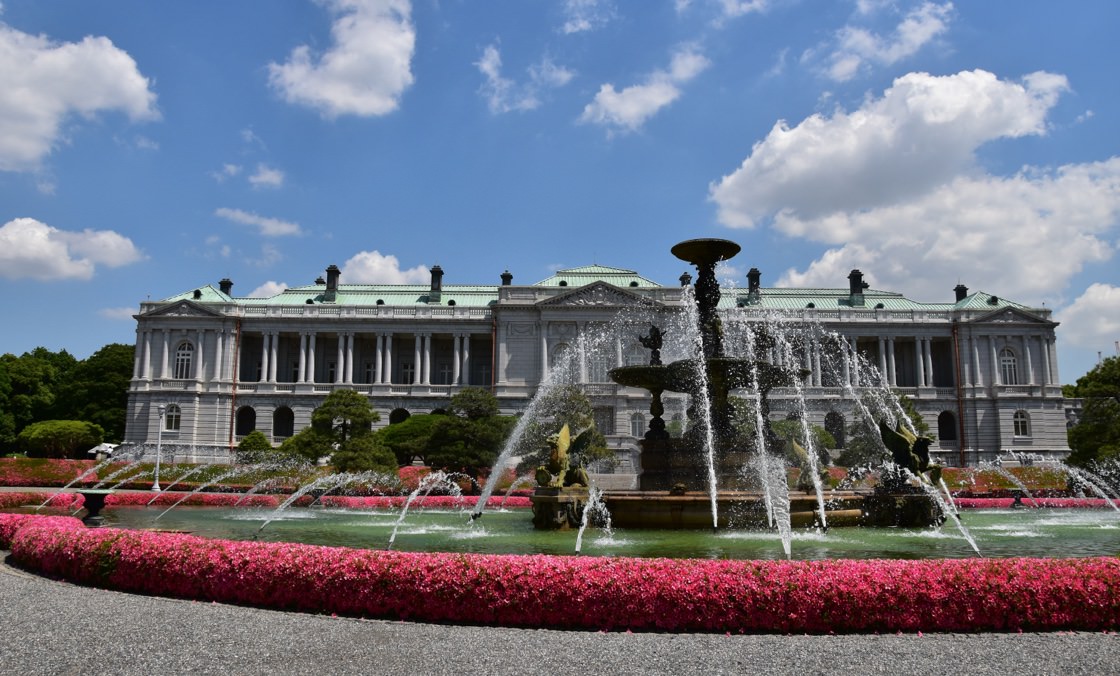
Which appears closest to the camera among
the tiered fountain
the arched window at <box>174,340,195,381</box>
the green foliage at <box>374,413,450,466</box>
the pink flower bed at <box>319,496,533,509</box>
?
the tiered fountain

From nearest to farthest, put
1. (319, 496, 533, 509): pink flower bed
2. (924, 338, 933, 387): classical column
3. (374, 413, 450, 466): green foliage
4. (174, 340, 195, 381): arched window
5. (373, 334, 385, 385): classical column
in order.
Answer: (319, 496, 533, 509): pink flower bed
(374, 413, 450, 466): green foliage
(174, 340, 195, 381): arched window
(924, 338, 933, 387): classical column
(373, 334, 385, 385): classical column

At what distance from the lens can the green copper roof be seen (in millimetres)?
71375

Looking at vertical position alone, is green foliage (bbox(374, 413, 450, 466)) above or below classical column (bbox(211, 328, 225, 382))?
below

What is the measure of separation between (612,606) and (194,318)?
7059 cm

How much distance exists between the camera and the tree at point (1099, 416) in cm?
4372

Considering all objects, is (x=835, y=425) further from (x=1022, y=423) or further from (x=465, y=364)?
(x=465, y=364)

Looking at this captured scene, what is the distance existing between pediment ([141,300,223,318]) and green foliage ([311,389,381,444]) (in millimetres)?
27888

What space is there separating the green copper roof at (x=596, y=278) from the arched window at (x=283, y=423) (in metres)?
25.4

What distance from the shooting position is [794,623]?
27.6ft

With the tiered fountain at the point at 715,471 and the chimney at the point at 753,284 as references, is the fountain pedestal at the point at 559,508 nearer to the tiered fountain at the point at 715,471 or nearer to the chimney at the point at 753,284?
the tiered fountain at the point at 715,471

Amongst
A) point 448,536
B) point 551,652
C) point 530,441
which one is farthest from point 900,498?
point 530,441

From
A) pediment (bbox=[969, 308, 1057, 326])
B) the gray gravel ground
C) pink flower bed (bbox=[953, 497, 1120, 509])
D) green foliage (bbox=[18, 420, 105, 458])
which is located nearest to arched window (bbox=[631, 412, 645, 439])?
pediment (bbox=[969, 308, 1057, 326])

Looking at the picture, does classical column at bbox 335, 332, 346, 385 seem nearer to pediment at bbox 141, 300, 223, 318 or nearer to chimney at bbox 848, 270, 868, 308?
pediment at bbox 141, 300, 223, 318

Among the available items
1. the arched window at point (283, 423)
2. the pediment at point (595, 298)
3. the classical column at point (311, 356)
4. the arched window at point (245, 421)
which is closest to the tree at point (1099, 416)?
the pediment at point (595, 298)
